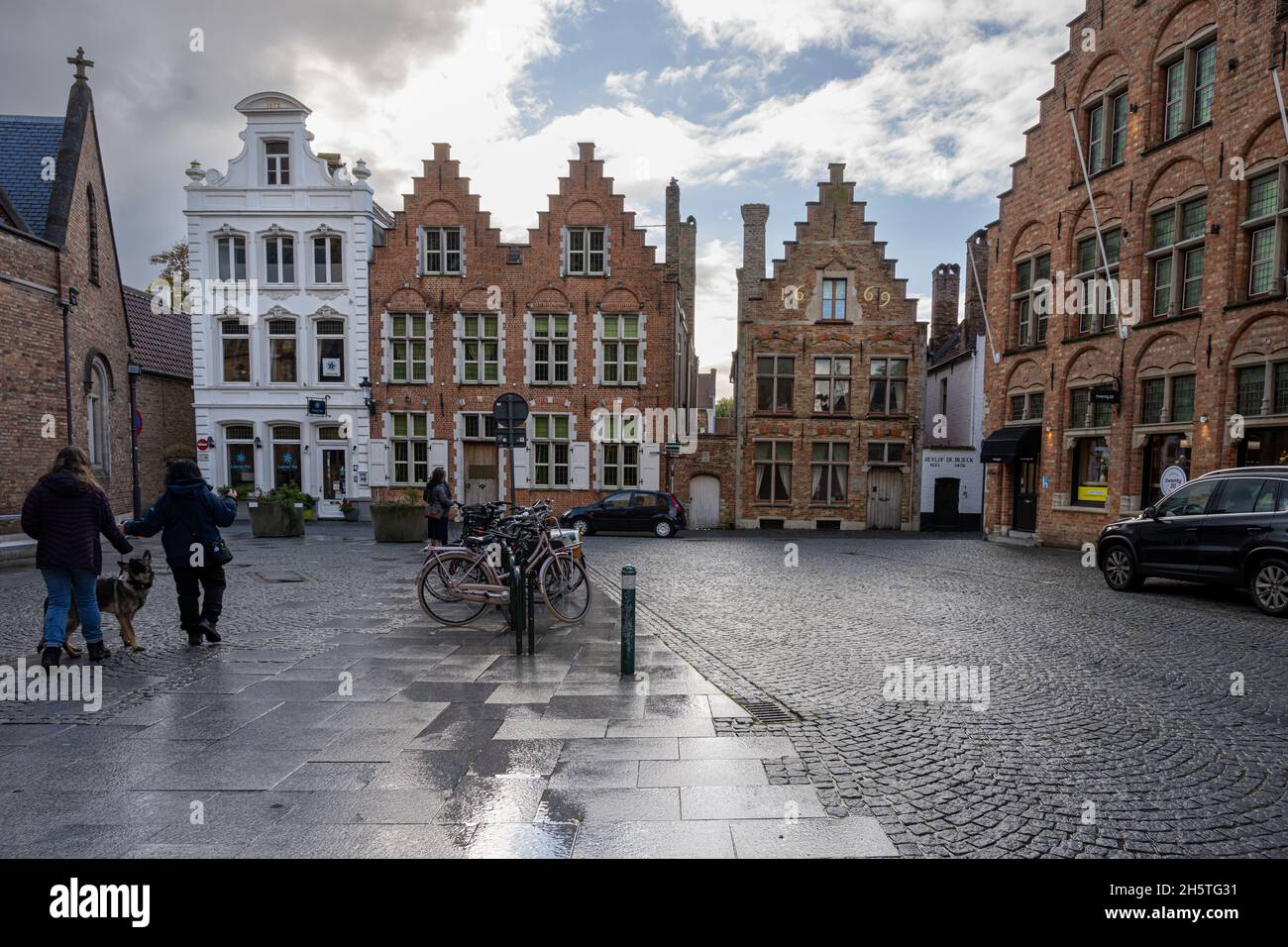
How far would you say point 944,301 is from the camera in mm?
31422

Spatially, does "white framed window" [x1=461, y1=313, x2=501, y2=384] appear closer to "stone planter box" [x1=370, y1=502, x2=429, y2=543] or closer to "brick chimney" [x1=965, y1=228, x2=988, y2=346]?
"stone planter box" [x1=370, y1=502, x2=429, y2=543]

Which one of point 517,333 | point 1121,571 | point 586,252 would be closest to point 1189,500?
point 1121,571

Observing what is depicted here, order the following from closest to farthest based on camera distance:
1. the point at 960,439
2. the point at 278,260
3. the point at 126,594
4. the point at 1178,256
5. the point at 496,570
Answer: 1. the point at 126,594
2. the point at 496,570
3. the point at 1178,256
4. the point at 278,260
5. the point at 960,439

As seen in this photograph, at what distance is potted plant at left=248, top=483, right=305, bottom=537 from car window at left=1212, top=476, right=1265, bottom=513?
776 inches

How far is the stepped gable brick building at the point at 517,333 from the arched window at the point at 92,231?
8060 millimetres

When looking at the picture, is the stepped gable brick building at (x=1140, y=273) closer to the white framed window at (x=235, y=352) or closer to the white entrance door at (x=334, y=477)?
the white entrance door at (x=334, y=477)

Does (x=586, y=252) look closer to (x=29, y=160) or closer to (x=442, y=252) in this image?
(x=442, y=252)

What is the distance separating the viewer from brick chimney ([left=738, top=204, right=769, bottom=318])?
83.5 ft

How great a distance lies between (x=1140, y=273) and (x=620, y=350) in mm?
15562

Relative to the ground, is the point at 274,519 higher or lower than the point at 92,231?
lower

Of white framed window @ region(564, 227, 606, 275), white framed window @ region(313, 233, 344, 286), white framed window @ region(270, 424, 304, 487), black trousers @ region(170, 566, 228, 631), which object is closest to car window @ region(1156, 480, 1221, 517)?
black trousers @ region(170, 566, 228, 631)

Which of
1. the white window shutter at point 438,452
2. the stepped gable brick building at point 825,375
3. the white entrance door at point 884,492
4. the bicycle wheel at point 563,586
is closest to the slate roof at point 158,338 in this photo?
the white window shutter at point 438,452

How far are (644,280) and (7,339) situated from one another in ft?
58.7

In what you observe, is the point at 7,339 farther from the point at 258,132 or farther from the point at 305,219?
the point at 258,132
